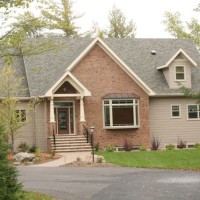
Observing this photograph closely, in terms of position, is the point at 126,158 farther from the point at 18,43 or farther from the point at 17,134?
the point at 18,43

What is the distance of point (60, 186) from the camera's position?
15.9 meters

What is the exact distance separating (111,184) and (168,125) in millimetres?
19901

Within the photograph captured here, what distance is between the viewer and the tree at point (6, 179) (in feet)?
32.6

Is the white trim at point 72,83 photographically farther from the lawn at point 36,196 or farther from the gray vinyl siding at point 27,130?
the lawn at point 36,196

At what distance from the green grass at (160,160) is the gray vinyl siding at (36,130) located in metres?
6.90

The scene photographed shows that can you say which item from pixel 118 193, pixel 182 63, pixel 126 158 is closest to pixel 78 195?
pixel 118 193

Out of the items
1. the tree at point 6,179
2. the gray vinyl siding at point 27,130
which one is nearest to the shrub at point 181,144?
the gray vinyl siding at point 27,130

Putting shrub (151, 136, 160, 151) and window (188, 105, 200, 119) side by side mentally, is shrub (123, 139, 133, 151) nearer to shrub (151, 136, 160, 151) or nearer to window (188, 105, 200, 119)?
shrub (151, 136, 160, 151)

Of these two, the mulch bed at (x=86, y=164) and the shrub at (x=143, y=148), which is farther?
the shrub at (x=143, y=148)

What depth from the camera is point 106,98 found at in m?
33.7

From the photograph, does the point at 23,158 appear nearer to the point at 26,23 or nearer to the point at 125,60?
the point at 26,23

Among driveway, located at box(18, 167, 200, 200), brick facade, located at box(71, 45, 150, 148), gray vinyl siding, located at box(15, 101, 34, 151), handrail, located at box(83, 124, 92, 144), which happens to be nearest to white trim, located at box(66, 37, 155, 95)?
brick facade, located at box(71, 45, 150, 148)

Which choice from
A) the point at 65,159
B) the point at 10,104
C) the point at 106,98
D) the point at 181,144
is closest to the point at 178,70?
the point at 181,144

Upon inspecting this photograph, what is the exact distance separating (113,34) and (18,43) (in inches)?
1831
